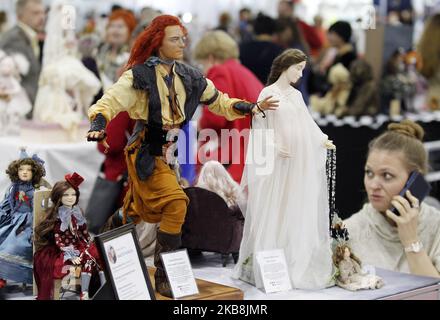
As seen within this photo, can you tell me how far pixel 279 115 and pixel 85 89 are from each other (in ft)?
6.97

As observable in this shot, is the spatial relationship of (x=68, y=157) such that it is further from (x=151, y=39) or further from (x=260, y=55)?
(x=151, y=39)

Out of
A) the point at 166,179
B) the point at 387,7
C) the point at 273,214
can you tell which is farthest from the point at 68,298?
the point at 387,7

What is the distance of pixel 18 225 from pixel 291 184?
78 cm

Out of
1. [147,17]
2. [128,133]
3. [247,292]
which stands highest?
[147,17]

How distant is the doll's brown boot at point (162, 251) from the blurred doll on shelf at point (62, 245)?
0.15 metres

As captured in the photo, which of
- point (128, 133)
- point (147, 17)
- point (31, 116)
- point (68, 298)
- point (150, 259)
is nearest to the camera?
point (68, 298)

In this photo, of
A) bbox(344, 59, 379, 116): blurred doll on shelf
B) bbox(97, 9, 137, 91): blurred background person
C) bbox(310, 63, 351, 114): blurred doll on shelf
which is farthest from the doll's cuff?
bbox(310, 63, 351, 114): blurred doll on shelf

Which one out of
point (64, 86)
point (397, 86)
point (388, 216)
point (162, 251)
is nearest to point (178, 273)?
point (162, 251)

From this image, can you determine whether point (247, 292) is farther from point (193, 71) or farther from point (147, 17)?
point (147, 17)

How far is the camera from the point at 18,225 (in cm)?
224

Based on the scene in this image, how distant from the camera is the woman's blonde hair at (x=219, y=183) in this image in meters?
2.66

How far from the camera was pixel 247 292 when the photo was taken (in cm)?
231

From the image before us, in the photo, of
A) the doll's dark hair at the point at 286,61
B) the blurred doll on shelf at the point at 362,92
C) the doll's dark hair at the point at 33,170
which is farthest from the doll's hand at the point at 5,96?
the blurred doll on shelf at the point at 362,92

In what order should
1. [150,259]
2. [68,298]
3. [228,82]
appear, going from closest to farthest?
[68,298] → [150,259] → [228,82]
